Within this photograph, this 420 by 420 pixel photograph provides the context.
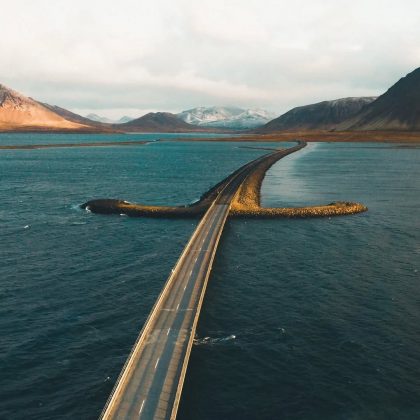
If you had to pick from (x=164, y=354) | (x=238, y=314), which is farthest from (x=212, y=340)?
(x=164, y=354)

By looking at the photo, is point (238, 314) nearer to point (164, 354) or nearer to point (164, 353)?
point (164, 353)

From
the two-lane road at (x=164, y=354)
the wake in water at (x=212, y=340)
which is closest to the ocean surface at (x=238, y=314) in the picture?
the wake in water at (x=212, y=340)

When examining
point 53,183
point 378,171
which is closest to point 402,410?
point 53,183

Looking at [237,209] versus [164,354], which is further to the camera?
[237,209]

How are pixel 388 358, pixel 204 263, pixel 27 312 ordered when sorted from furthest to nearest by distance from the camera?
pixel 204 263, pixel 27 312, pixel 388 358

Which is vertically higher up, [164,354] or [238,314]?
[164,354]

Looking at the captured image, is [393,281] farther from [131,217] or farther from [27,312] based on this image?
[131,217]

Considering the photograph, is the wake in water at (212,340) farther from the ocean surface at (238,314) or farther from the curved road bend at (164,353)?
the curved road bend at (164,353)
